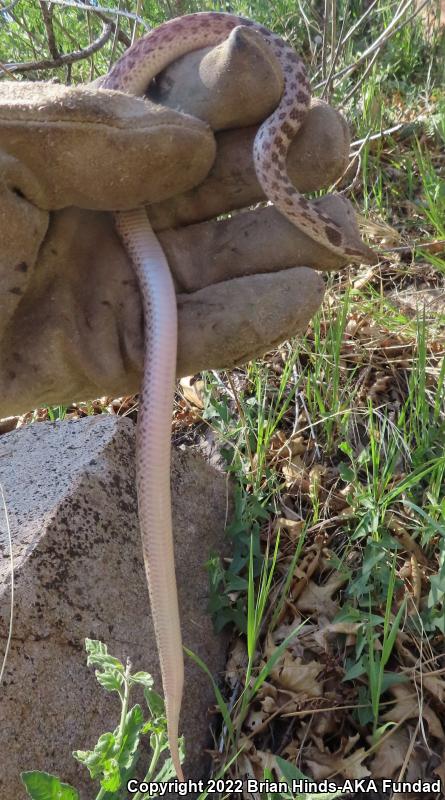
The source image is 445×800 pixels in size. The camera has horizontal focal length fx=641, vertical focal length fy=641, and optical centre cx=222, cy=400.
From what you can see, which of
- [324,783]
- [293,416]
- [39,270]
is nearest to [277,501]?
[293,416]

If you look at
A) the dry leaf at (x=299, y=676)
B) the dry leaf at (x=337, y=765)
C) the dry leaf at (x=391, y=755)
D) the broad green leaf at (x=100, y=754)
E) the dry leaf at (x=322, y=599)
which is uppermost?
the broad green leaf at (x=100, y=754)

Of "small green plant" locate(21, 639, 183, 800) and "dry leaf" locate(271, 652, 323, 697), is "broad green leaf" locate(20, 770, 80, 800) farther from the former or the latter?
"dry leaf" locate(271, 652, 323, 697)

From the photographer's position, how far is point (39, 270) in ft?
4.74

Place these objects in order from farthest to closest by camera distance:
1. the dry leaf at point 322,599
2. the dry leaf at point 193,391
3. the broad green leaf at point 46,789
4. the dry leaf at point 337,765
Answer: the dry leaf at point 193,391 → the dry leaf at point 322,599 → the dry leaf at point 337,765 → the broad green leaf at point 46,789

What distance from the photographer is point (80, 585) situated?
1598mm

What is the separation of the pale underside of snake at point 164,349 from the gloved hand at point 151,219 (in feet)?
0.12

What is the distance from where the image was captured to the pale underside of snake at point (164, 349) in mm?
1415

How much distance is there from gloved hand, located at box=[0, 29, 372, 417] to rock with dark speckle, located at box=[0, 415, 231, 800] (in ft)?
1.05

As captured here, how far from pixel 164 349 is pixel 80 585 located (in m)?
0.64

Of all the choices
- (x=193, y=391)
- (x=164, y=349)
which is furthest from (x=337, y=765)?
(x=193, y=391)

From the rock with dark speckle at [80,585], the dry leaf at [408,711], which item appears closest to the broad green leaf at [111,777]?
the rock with dark speckle at [80,585]

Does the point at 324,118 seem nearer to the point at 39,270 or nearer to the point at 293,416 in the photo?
the point at 39,270

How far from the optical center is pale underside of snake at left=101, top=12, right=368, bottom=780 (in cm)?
142

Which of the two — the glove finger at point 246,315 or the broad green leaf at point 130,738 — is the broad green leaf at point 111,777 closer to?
the broad green leaf at point 130,738
